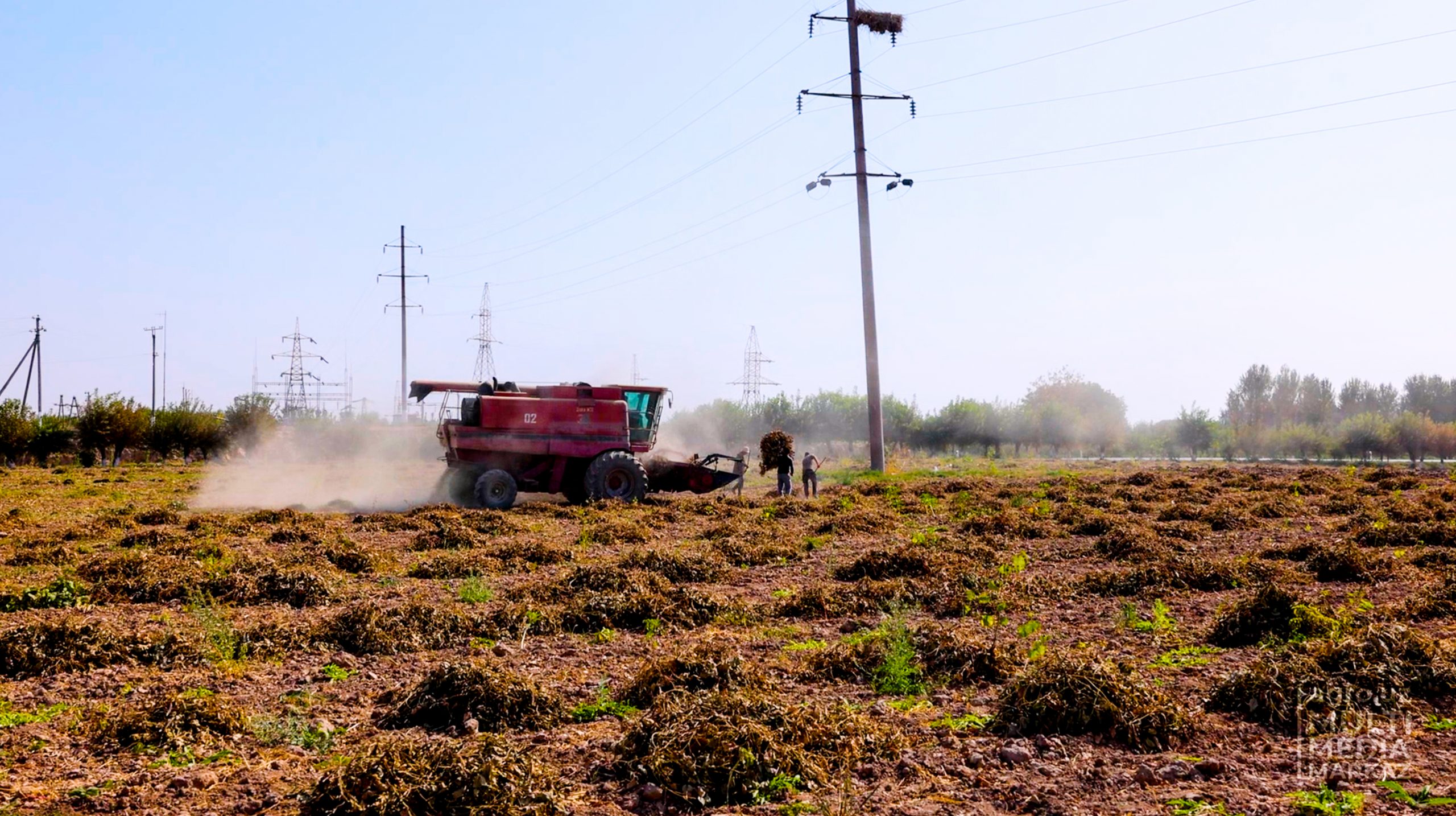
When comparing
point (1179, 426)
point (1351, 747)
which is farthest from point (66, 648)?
point (1179, 426)

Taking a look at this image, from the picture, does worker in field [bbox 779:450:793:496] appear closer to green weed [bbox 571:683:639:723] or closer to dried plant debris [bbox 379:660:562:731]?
green weed [bbox 571:683:639:723]

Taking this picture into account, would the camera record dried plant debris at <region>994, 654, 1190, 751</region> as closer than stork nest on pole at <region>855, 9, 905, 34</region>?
Yes

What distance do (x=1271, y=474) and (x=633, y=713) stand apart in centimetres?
3413

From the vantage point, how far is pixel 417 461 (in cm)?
3609

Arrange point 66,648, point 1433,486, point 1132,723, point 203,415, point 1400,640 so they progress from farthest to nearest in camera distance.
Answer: point 203,415 < point 1433,486 < point 66,648 < point 1400,640 < point 1132,723

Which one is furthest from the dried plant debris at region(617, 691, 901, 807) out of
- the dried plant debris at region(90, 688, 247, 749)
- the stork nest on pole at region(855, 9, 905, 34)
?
the stork nest on pole at region(855, 9, 905, 34)

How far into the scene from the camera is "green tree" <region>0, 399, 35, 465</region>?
4872 centimetres

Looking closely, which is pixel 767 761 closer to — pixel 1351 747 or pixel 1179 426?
pixel 1351 747

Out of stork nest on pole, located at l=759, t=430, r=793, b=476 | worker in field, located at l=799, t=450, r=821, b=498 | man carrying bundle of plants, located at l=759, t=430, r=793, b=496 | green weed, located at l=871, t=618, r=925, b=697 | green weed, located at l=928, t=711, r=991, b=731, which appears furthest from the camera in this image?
stork nest on pole, located at l=759, t=430, r=793, b=476

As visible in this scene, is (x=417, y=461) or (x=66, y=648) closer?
(x=66, y=648)

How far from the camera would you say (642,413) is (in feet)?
81.3

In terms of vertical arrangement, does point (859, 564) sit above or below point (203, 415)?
below

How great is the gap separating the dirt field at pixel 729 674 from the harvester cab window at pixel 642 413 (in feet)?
27.4

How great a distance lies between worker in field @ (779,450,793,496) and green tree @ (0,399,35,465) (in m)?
40.9
